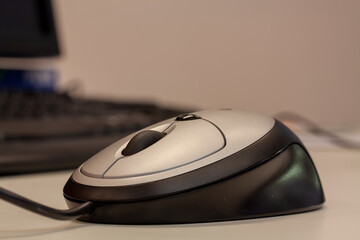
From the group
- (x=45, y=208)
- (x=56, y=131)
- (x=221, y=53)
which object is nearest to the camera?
(x=45, y=208)

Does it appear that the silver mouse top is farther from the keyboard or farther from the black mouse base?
the keyboard

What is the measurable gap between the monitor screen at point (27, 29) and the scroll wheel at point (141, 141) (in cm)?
64

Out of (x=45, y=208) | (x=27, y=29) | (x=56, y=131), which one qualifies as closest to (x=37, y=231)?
(x=45, y=208)

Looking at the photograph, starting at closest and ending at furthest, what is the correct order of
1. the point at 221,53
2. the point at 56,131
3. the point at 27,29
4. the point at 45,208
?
the point at 45,208, the point at 56,131, the point at 27,29, the point at 221,53

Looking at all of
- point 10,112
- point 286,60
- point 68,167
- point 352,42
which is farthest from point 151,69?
point 68,167

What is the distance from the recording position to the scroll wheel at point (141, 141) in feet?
0.96

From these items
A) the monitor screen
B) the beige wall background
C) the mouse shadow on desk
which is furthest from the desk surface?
the beige wall background

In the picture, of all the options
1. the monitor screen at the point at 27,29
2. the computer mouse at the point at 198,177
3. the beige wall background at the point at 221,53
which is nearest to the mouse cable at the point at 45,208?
the computer mouse at the point at 198,177

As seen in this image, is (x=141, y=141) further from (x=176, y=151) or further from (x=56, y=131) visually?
(x=56, y=131)

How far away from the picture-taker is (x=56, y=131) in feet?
1.51

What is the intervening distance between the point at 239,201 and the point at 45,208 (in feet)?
0.35

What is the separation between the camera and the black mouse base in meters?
0.28

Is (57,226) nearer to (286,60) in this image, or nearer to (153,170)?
(153,170)

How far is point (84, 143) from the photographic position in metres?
0.44
